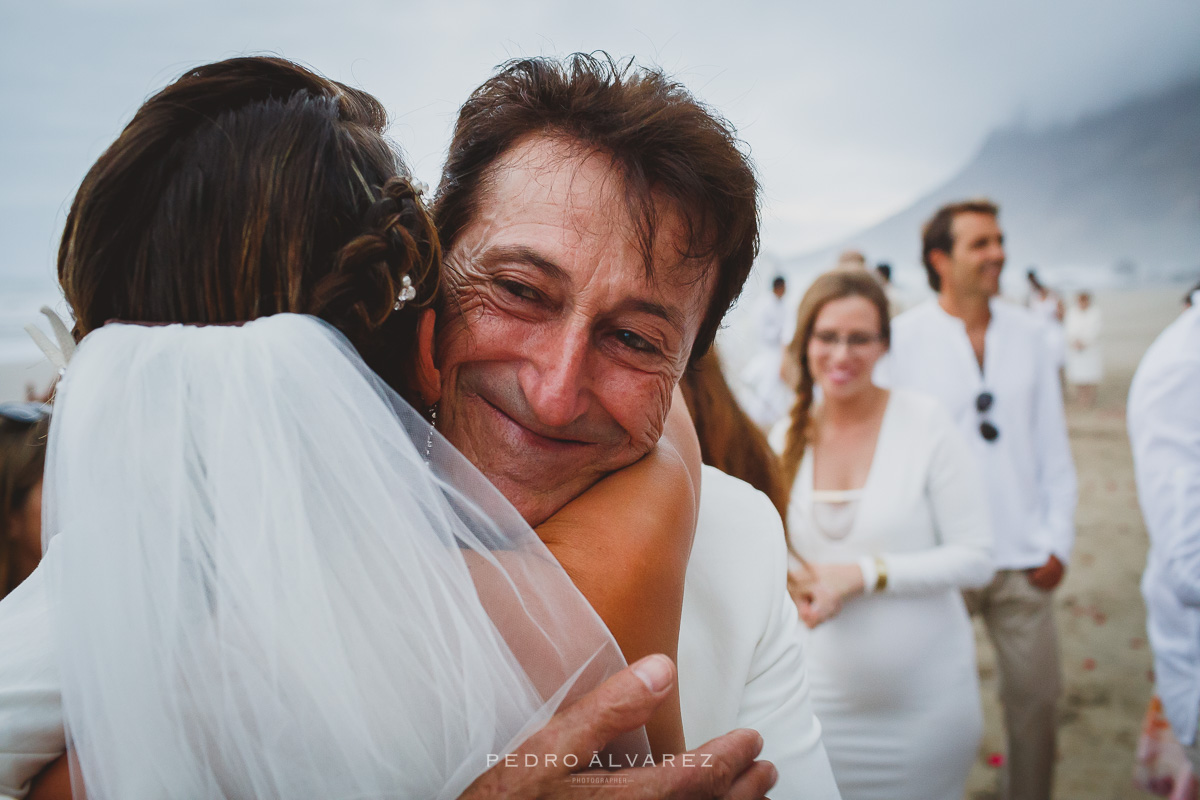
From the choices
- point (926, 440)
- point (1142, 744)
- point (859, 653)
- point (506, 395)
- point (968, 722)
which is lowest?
point (1142, 744)

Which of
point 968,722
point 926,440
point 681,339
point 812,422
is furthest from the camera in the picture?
point 812,422

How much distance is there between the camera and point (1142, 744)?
13.2 ft

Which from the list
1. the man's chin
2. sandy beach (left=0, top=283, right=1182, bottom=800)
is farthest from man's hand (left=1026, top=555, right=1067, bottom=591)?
the man's chin

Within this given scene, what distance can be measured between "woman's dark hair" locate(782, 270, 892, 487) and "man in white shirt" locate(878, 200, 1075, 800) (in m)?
0.96

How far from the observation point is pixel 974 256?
4844mm

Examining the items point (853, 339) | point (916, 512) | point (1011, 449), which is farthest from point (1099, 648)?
point (853, 339)

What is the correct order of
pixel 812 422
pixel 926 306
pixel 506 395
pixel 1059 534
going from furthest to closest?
pixel 926 306 < pixel 1059 534 < pixel 812 422 < pixel 506 395

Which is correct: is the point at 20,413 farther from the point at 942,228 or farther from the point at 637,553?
the point at 942,228

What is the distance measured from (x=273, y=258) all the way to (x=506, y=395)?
0.61 meters

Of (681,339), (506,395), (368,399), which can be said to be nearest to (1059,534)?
(681,339)

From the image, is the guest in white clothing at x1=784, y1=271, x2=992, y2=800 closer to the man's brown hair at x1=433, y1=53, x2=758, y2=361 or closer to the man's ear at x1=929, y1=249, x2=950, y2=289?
the man's ear at x1=929, y1=249, x2=950, y2=289

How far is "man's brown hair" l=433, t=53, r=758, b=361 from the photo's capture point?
163 centimetres

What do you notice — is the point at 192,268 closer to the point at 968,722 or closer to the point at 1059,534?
the point at 968,722

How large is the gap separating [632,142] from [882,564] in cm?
232
